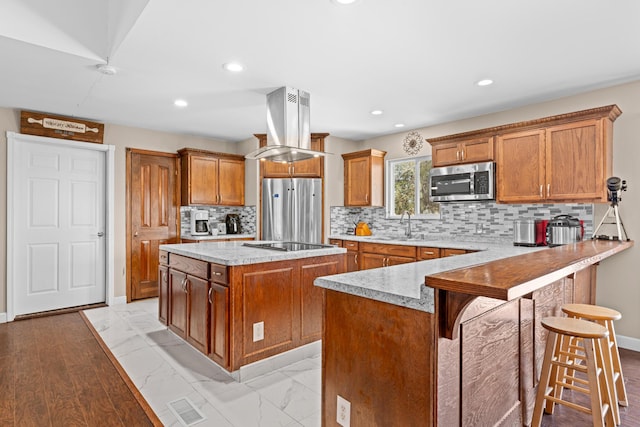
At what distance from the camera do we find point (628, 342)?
3180 millimetres

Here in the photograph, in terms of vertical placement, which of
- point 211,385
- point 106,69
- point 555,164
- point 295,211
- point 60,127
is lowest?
point 211,385

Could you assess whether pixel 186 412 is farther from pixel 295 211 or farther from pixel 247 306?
pixel 295 211

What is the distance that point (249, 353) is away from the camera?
8.57 feet

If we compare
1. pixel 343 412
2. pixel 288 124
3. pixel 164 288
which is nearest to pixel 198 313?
pixel 164 288

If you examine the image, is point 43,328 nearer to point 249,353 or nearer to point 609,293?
point 249,353

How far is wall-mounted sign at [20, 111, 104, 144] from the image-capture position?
402cm

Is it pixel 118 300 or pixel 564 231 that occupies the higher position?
pixel 564 231

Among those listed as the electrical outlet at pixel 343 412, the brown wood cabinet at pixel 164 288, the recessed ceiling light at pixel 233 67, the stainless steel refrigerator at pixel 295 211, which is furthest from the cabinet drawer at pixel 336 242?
the electrical outlet at pixel 343 412

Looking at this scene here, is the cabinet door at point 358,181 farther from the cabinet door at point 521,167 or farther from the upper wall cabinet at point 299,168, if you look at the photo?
the cabinet door at point 521,167

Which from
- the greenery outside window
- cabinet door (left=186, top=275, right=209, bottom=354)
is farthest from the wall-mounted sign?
the greenery outside window

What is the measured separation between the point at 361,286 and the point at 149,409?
5.46 ft

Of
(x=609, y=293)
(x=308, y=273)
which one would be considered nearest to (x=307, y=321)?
(x=308, y=273)

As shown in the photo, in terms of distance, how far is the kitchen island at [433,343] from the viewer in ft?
4.13

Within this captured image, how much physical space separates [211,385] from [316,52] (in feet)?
8.31
